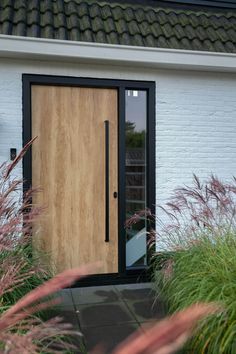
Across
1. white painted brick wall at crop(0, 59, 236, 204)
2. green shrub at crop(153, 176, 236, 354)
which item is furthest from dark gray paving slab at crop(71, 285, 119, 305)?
white painted brick wall at crop(0, 59, 236, 204)

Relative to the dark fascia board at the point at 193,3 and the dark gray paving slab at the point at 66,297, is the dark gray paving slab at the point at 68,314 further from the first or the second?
the dark fascia board at the point at 193,3

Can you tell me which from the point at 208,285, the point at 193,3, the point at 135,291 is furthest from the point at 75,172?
the point at 193,3

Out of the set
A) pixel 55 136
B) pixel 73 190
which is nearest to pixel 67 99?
pixel 55 136

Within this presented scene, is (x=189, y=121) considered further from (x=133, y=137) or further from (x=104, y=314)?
(x=104, y=314)

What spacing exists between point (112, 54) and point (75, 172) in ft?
4.53

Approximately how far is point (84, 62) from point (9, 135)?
1.17 meters

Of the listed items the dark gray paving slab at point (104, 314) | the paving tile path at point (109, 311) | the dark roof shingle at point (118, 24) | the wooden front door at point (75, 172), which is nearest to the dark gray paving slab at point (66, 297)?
the paving tile path at point (109, 311)

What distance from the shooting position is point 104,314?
11.6 ft

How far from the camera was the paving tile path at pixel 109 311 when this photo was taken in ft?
9.97

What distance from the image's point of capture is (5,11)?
13.7ft

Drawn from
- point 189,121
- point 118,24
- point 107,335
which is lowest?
point 107,335

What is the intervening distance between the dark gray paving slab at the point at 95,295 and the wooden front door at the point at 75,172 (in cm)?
28

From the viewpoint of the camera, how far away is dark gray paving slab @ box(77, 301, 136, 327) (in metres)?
3.34

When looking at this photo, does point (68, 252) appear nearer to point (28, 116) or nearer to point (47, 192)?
point (47, 192)
